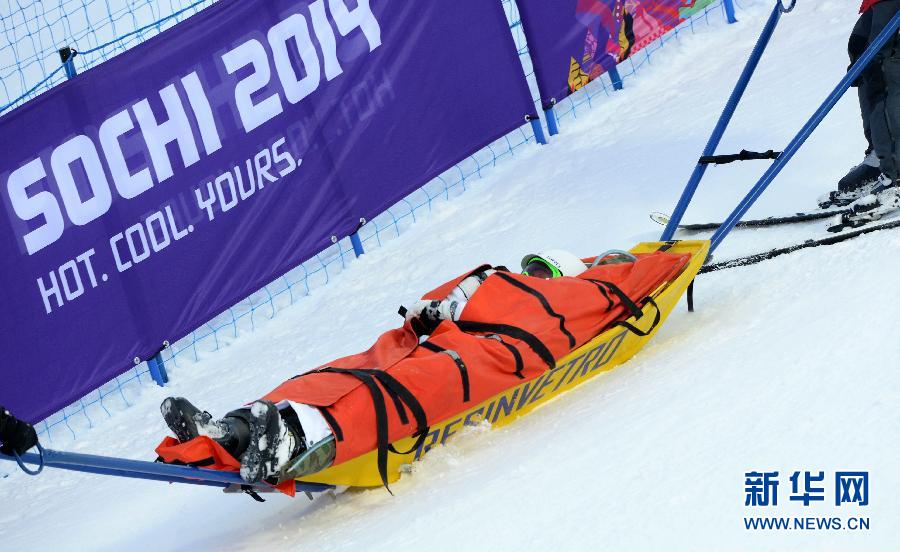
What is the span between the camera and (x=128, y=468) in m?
3.01

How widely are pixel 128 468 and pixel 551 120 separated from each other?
4545 mm

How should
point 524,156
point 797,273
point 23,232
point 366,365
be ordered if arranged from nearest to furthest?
point 366,365 → point 797,273 → point 23,232 → point 524,156

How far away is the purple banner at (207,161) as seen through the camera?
5598mm

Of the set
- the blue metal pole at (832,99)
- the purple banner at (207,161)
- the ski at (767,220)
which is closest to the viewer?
the blue metal pole at (832,99)

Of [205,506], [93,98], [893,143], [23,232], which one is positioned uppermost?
[93,98]

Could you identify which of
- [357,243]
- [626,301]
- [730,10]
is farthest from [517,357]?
[730,10]

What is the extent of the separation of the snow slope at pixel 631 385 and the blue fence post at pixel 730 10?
65 cm

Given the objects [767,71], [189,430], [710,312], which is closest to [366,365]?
[189,430]

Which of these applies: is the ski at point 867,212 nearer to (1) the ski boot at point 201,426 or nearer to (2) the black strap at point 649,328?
(2) the black strap at point 649,328

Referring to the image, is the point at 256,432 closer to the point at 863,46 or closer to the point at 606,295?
the point at 606,295

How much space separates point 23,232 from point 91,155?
20.0 inches

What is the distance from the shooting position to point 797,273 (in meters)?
3.89

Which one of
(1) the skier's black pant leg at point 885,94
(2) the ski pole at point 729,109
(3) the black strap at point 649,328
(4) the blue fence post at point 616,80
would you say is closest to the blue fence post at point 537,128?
(4) the blue fence post at point 616,80

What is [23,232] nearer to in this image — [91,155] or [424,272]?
[91,155]
